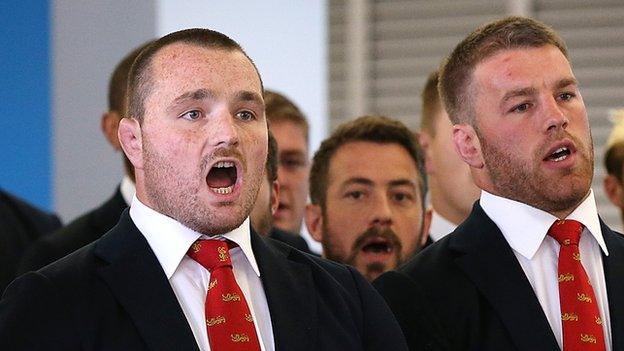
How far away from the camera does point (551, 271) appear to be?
242 centimetres

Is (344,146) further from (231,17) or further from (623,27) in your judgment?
(623,27)

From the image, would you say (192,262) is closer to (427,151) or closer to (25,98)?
(427,151)

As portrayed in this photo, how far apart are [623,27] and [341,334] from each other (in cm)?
438

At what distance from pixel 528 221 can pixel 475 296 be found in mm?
175

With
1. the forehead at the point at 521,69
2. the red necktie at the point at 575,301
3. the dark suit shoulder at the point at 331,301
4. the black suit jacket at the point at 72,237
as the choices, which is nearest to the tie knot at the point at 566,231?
the red necktie at the point at 575,301

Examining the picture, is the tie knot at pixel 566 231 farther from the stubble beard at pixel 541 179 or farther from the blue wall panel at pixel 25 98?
the blue wall panel at pixel 25 98

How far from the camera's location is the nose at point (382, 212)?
131 inches

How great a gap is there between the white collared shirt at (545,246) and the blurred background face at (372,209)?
34.0 inches

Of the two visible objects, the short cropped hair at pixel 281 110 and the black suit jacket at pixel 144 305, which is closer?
the black suit jacket at pixel 144 305

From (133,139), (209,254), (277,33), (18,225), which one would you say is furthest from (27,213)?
(209,254)

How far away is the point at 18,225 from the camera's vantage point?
3936mm

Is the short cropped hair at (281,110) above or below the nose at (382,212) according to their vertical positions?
above

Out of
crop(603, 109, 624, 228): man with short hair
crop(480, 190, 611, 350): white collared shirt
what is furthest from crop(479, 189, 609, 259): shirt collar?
crop(603, 109, 624, 228): man with short hair

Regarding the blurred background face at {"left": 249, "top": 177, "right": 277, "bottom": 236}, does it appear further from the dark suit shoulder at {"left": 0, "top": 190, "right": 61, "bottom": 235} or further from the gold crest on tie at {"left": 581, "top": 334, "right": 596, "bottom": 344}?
the dark suit shoulder at {"left": 0, "top": 190, "right": 61, "bottom": 235}
